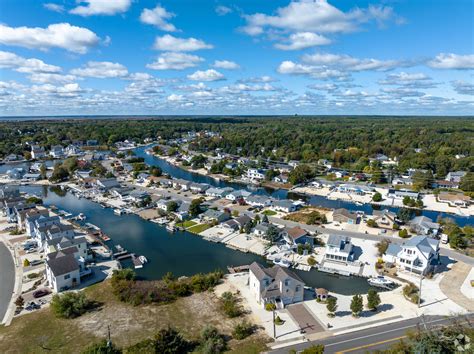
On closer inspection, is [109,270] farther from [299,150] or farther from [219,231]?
[299,150]

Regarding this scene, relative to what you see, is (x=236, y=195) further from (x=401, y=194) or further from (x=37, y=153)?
(x=37, y=153)

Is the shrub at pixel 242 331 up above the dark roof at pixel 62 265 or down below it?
below

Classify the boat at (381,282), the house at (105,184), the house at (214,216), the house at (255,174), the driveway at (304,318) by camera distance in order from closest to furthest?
the driveway at (304,318) → the boat at (381,282) → the house at (214,216) → the house at (105,184) → the house at (255,174)

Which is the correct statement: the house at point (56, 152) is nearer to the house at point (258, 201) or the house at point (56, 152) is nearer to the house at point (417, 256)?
the house at point (258, 201)

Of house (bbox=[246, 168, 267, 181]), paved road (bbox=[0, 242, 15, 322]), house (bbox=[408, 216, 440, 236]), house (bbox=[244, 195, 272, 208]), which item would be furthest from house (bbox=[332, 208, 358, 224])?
paved road (bbox=[0, 242, 15, 322])

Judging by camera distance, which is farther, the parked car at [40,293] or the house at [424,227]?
the house at [424,227]

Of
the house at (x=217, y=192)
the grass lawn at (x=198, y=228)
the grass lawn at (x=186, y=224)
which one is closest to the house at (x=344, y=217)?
the grass lawn at (x=198, y=228)

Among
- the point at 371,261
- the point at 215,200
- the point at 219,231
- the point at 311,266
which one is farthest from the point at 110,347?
the point at 215,200
